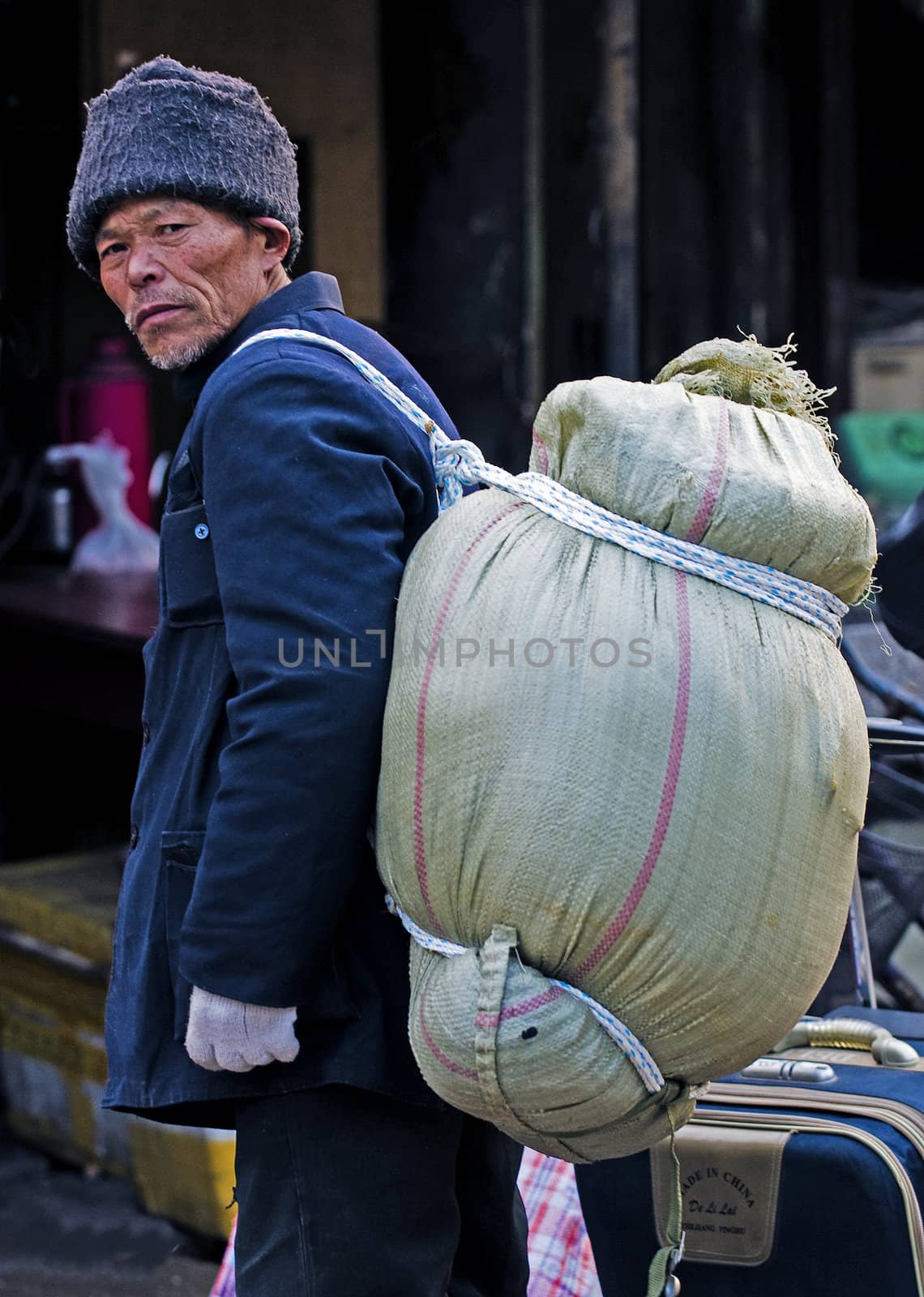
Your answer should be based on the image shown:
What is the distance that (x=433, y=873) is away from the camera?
147cm

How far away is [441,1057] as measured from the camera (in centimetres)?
146

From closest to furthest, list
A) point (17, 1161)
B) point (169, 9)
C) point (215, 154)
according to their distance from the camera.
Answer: point (215, 154), point (17, 1161), point (169, 9)

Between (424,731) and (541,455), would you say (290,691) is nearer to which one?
(424,731)

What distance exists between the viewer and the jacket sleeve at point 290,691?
152 centimetres

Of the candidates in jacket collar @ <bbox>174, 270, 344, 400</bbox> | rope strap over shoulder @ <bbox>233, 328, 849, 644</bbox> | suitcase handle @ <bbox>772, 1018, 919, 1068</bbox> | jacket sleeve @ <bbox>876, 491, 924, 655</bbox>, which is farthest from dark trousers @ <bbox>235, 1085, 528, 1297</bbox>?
jacket sleeve @ <bbox>876, 491, 924, 655</bbox>

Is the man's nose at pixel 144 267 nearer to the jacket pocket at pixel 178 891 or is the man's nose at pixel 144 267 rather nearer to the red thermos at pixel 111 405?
the jacket pocket at pixel 178 891

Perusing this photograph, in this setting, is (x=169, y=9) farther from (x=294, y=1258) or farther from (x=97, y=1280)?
(x=294, y=1258)

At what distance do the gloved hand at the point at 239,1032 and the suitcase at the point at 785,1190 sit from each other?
0.49 metres

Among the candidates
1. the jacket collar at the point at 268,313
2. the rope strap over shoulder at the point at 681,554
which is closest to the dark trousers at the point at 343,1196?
the rope strap over shoulder at the point at 681,554

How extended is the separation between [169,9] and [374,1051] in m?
3.93

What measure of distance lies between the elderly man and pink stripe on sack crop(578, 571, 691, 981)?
301 millimetres

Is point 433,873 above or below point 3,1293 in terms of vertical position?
above

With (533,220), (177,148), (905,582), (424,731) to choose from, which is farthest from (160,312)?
(533,220)

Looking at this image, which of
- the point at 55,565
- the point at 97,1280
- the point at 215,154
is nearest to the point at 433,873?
the point at 215,154
